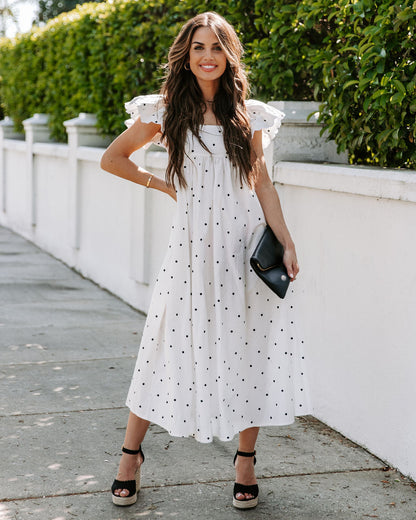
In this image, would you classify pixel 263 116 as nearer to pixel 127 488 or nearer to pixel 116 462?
pixel 127 488

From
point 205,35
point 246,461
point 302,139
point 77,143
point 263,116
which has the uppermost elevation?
point 205,35

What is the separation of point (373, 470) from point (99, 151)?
521 cm

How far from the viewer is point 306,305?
4.73 m

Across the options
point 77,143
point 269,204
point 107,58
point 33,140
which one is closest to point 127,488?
point 269,204

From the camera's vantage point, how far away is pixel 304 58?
17.0ft

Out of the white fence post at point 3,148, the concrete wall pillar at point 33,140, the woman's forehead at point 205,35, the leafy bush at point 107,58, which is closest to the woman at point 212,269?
the woman's forehead at point 205,35

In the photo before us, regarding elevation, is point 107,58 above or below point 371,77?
above

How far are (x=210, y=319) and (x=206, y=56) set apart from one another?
1018 mm

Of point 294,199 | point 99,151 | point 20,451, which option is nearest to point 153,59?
point 99,151

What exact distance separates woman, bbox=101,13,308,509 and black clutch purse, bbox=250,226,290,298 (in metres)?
0.07

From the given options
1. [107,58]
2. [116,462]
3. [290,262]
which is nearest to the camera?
[290,262]

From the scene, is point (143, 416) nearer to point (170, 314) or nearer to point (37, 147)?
point (170, 314)

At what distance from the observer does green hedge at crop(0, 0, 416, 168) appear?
406cm

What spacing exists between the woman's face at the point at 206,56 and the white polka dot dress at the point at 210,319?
0.20 metres
